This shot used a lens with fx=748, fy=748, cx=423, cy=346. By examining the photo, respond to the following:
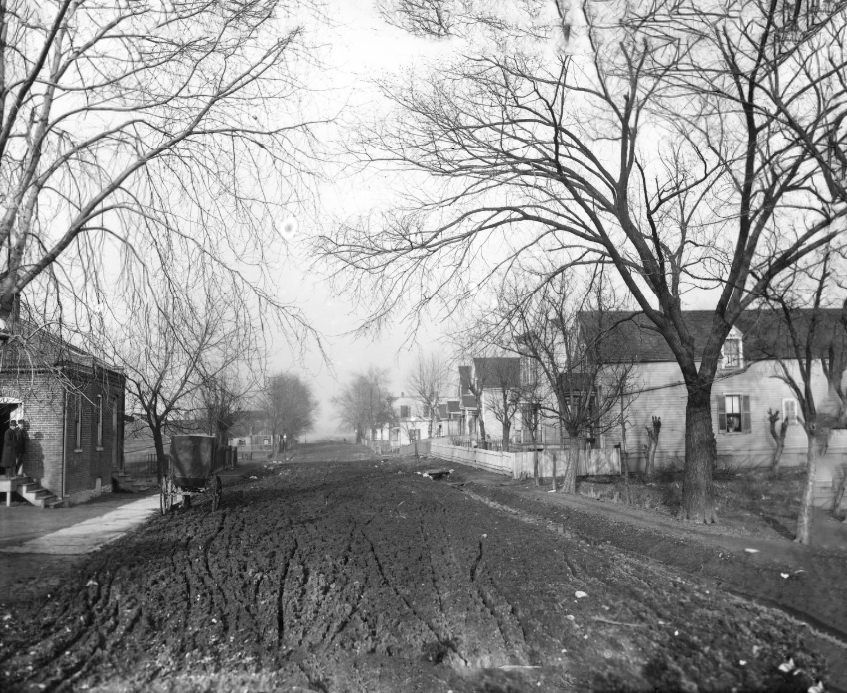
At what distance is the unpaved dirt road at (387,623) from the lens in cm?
618

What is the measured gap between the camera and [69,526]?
50.8 ft

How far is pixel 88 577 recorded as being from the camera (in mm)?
9859

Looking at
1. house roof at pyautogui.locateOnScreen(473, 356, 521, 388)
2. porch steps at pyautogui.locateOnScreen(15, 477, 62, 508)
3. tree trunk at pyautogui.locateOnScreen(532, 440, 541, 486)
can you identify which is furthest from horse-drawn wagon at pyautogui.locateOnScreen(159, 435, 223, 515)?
house roof at pyautogui.locateOnScreen(473, 356, 521, 388)

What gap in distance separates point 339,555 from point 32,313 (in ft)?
18.7

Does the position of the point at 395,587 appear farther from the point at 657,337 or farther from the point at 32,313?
the point at 657,337

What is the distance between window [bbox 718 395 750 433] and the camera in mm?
33875

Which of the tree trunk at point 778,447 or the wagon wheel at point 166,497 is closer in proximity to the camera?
the wagon wheel at point 166,497

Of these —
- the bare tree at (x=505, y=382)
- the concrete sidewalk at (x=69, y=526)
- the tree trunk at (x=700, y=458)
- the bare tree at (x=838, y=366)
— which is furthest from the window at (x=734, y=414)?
the concrete sidewalk at (x=69, y=526)

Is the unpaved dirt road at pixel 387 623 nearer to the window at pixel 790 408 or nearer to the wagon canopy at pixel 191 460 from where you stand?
the wagon canopy at pixel 191 460

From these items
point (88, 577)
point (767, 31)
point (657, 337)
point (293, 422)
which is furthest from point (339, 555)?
point (293, 422)

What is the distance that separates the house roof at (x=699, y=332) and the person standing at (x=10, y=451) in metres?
14.9

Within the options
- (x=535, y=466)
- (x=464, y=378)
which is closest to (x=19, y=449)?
(x=535, y=466)

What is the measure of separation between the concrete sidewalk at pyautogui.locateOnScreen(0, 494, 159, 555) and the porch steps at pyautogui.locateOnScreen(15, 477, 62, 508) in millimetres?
390

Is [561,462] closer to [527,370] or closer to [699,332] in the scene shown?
[527,370]
